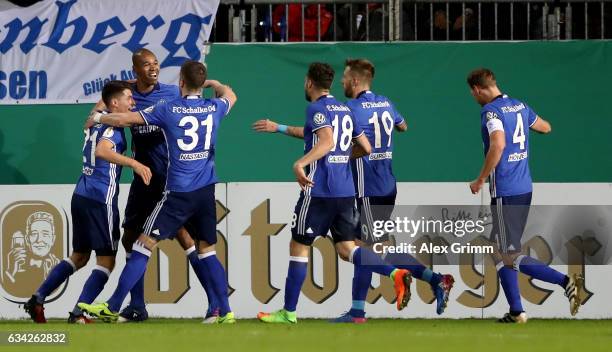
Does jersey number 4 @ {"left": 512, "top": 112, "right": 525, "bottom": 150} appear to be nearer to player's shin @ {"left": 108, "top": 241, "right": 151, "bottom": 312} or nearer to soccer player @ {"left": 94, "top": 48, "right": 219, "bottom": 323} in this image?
soccer player @ {"left": 94, "top": 48, "right": 219, "bottom": 323}

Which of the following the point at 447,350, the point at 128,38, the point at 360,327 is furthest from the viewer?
the point at 128,38

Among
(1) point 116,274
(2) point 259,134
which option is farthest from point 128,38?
(1) point 116,274

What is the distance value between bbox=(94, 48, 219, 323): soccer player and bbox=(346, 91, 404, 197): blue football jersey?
1.50m

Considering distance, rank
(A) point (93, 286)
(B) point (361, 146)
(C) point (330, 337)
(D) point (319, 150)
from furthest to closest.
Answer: (A) point (93, 286)
(B) point (361, 146)
(D) point (319, 150)
(C) point (330, 337)

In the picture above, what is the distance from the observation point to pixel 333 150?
10.7 metres

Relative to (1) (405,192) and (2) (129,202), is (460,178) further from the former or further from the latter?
(2) (129,202)

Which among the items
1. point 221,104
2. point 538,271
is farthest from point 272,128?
point 538,271

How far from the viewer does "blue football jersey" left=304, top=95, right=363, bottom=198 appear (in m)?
10.6

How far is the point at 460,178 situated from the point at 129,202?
4.58 metres

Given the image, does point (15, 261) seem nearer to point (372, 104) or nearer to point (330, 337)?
point (372, 104)

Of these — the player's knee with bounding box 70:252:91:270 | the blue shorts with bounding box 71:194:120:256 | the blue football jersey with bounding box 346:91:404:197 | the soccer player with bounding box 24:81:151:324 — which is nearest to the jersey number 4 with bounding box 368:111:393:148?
the blue football jersey with bounding box 346:91:404:197

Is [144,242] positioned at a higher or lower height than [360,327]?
higher

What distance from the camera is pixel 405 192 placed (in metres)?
12.8

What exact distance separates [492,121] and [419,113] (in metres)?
4.02
